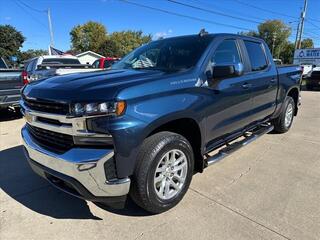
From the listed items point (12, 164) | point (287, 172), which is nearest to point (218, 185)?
point (287, 172)

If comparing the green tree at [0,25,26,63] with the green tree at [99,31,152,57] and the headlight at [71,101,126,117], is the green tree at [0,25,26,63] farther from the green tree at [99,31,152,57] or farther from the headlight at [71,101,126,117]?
the headlight at [71,101,126,117]

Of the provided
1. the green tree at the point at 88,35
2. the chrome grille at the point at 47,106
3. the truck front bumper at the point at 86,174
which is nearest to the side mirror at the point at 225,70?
the truck front bumper at the point at 86,174

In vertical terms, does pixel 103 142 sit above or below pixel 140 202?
above

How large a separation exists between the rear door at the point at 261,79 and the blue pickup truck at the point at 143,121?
0.85 ft

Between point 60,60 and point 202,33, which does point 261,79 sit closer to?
point 202,33

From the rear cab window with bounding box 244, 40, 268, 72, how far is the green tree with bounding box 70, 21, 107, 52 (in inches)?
2804

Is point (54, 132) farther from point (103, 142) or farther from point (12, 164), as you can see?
point (12, 164)

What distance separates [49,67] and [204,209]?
730 cm

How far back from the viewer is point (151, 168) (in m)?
2.71

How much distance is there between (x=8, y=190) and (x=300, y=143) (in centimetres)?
504

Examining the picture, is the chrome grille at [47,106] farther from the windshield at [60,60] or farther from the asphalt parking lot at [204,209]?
the windshield at [60,60]

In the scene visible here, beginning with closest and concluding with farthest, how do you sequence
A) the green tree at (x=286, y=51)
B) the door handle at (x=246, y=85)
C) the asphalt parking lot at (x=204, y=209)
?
the asphalt parking lot at (x=204, y=209) → the door handle at (x=246, y=85) → the green tree at (x=286, y=51)

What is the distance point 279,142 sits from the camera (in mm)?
5543

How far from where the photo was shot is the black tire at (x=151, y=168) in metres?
2.65
